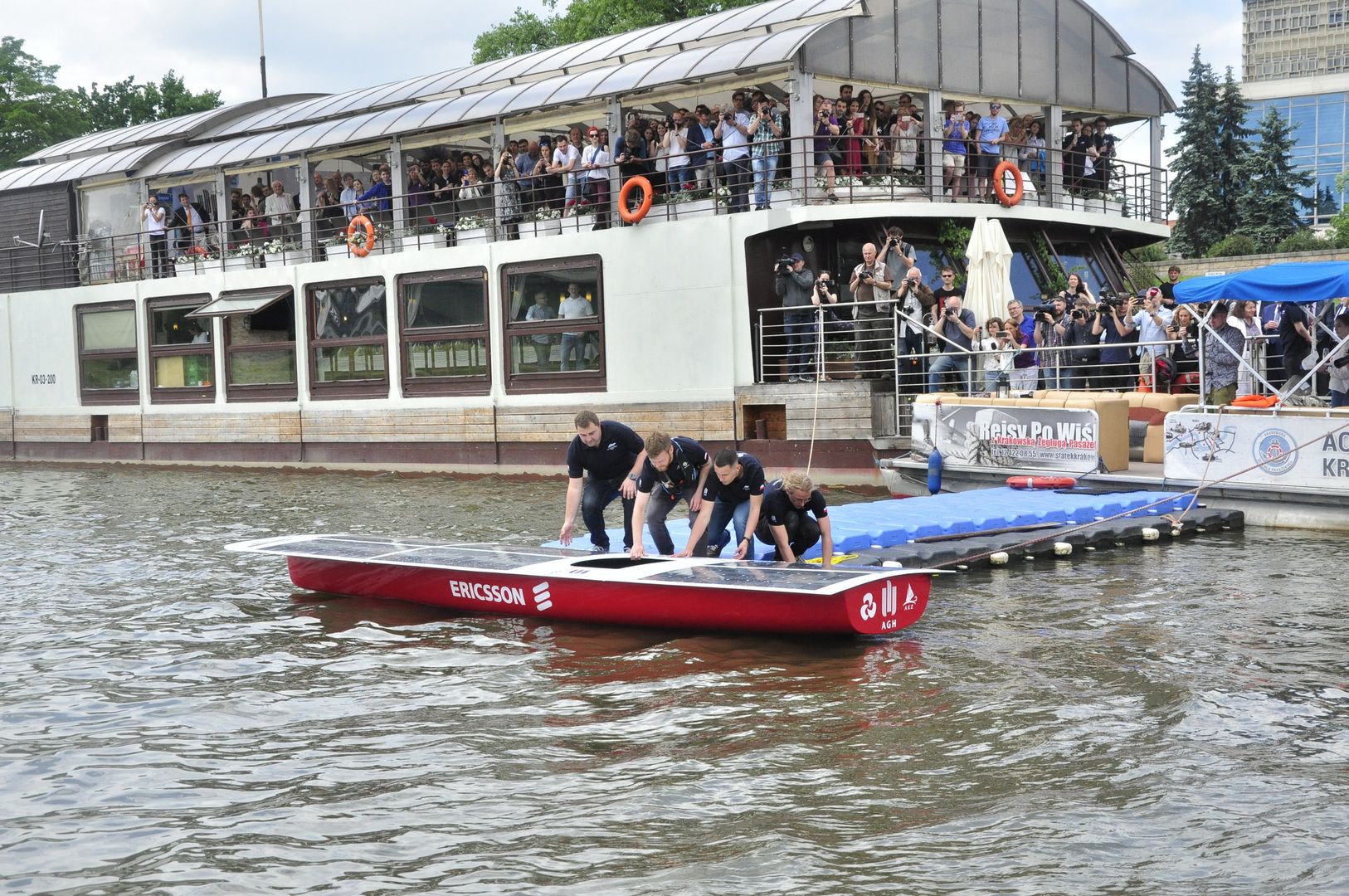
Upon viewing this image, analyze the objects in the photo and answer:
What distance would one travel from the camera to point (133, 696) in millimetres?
9492

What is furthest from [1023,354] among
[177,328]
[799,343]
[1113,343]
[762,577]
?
[177,328]

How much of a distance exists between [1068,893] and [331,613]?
825 centimetres

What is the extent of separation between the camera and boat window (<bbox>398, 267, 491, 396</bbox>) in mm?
25750

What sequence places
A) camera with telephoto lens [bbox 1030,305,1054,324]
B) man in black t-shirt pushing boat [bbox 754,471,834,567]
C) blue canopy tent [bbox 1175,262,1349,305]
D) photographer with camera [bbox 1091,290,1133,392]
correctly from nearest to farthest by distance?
man in black t-shirt pushing boat [bbox 754,471,834,567], blue canopy tent [bbox 1175,262,1349,305], photographer with camera [bbox 1091,290,1133,392], camera with telephoto lens [bbox 1030,305,1054,324]

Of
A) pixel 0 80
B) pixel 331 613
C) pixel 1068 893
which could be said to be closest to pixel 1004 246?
pixel 331 613

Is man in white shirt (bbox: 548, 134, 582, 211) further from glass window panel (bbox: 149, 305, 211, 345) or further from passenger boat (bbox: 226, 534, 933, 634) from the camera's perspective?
passenger boat (bbox: 226, 534, 933, 634)

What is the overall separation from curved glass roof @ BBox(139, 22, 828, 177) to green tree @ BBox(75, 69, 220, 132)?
1488 inches

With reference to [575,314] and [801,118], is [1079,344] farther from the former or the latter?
[575,314]

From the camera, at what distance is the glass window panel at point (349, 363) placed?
90.5 ft

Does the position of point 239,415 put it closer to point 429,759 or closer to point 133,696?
point 133,696

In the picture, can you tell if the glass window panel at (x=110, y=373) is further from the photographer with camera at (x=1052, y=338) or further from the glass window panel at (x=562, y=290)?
the photographer with camera at (x=1052, y=338)

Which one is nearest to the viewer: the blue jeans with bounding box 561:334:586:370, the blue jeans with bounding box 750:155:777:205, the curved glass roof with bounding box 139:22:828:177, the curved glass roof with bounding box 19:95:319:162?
the blue jeans with bounding box 750:155:777:205

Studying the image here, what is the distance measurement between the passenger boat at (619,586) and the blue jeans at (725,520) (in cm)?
53

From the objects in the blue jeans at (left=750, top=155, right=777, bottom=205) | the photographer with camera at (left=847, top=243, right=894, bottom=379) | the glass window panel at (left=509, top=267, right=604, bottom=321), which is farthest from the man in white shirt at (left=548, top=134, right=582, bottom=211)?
the photographer with camera at (left=847, top=243, right=894, bottom=379)
